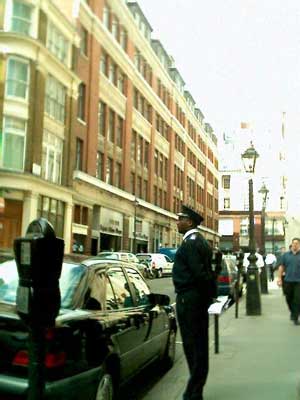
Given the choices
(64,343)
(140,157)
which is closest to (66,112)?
(140,157)

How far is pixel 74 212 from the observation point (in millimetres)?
38469

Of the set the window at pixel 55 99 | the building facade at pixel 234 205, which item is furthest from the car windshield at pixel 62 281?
the building facade at pixel 234 205

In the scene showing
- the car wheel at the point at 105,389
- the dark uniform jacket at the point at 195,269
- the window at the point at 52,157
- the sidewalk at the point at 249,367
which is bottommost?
→ the sidewalk at the point at 249,367

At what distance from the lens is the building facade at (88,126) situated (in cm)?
3167

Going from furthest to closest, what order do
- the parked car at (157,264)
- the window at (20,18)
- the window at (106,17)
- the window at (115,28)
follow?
the window at (115,28)
the window at (106,17)
the parked car at (157,264)
the window at (20,18)

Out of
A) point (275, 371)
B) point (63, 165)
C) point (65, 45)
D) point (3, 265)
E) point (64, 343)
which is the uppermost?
point (65, 45)

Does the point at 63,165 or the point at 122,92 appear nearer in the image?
the point at 63,165

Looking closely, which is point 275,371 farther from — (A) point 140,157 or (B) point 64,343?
(A) point 140,157

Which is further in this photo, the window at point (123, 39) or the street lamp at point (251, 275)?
the window at point (123, 39)

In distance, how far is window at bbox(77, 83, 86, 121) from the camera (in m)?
39.8

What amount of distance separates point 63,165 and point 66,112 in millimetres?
3467

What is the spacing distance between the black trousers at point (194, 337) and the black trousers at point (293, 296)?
668cm

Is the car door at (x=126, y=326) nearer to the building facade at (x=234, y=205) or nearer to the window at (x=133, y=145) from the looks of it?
the window at (x=133, y=145)

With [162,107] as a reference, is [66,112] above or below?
below
